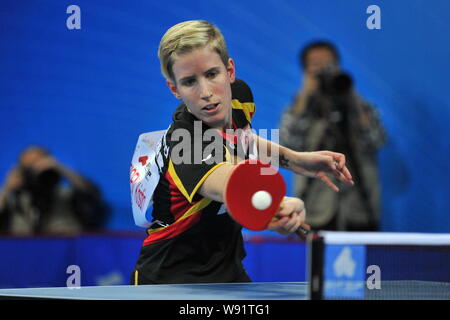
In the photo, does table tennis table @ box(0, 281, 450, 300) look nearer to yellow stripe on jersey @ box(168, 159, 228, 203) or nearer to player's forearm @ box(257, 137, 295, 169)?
yellow stripe on jersey @ box(168, 159, 228, 203)

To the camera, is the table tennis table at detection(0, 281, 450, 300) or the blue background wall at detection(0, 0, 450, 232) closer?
the table tennis table at detection(0, 281, 450, 300)

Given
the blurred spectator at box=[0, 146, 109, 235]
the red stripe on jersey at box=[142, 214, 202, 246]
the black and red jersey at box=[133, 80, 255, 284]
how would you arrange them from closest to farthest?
the black and red jersey at box=[133, 80, 255, 284], the red stripe on jersey at box=[142, 214, 202, 246], the blurred spectator at box=[0, 146, 109, 235]

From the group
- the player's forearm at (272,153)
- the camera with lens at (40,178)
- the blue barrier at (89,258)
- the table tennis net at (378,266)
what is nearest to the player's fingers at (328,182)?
A: the player's forearm at (272,153)

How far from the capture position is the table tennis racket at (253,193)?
2.37 metres

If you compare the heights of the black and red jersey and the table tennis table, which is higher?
the black and red jersey

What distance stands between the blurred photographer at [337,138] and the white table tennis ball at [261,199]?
3758 mm

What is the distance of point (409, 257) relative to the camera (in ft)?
10.9

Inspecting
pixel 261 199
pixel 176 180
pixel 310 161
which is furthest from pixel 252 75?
pixel 261 199

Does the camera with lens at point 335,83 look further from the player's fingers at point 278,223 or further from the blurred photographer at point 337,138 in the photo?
the player's fingers at point 278,223

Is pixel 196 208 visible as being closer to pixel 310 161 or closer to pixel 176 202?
pixel 176 202

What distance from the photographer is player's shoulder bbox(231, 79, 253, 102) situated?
352 cm

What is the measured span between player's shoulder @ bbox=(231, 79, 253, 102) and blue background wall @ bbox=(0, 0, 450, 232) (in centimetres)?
291

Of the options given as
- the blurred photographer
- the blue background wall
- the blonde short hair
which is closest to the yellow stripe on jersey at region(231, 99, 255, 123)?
the blonde short hair
